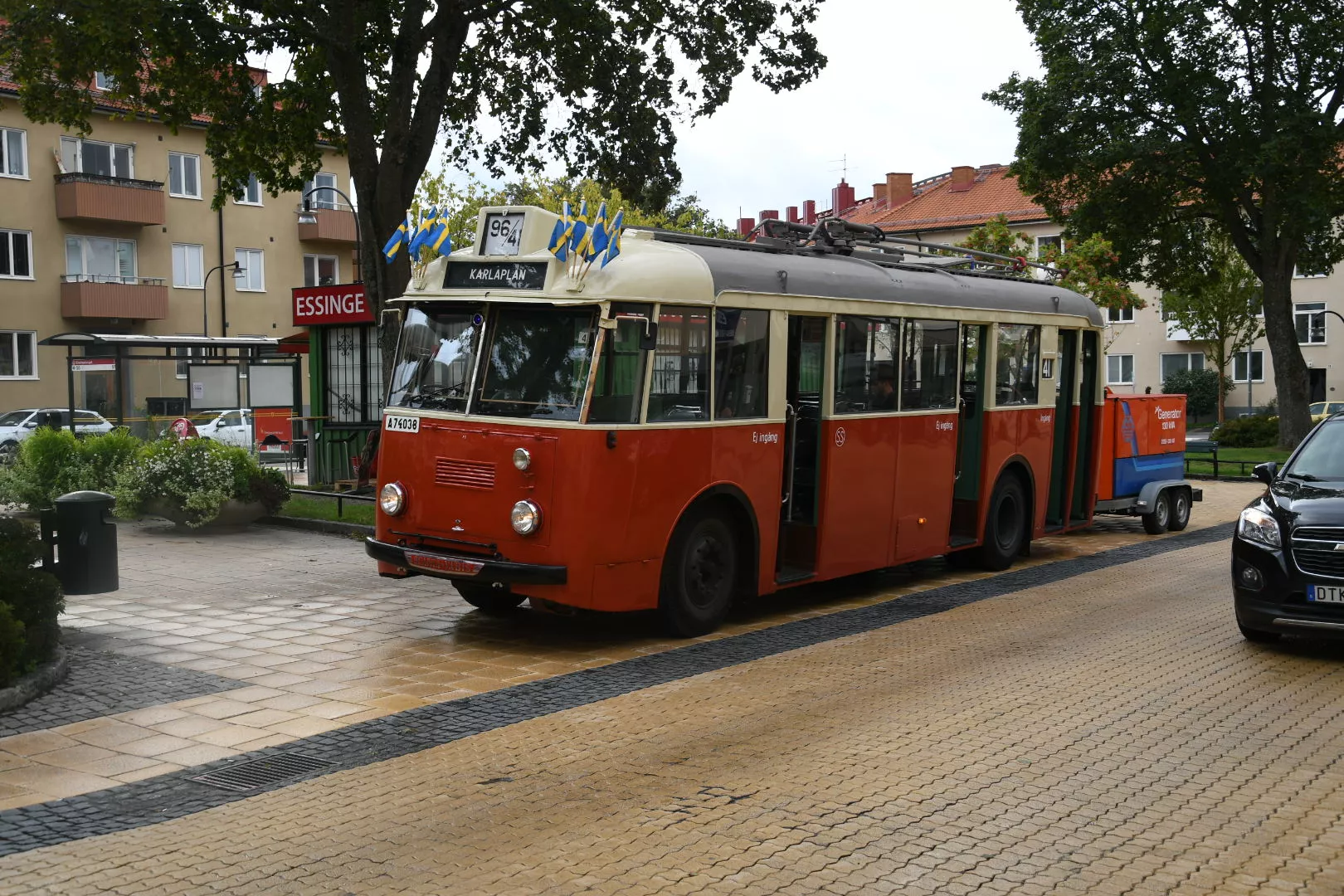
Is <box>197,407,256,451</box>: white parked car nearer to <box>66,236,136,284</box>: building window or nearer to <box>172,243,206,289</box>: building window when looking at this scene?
<box>66,236,136,284</box>: building window

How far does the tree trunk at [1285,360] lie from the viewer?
36656 mm

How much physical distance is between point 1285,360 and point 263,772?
35.7 meters

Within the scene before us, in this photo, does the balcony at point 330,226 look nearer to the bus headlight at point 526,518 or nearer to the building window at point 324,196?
the building window at point 324,196

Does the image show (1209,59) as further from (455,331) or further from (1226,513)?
(455,331)

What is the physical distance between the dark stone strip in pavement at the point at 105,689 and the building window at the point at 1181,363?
201 ft

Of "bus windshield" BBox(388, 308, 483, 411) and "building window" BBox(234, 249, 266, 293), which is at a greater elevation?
"building window" BBox(234, 249, 266, 293)

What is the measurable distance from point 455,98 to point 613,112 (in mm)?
2686

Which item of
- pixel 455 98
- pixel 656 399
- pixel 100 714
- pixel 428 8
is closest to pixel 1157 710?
pixel 656 399

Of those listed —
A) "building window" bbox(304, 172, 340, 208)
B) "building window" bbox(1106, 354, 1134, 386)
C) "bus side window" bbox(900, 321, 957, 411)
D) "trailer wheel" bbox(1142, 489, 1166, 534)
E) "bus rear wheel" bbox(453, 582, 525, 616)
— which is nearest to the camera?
"bus rear wheel" bbox(453, 582, 525, 616)

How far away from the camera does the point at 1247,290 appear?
56344 millimetres

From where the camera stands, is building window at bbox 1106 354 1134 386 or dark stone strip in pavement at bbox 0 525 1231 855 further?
building window at bbox 1106 354 1134 386

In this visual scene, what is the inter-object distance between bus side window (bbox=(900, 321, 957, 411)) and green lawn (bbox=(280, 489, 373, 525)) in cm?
739

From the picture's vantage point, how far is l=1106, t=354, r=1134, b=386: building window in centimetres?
6725

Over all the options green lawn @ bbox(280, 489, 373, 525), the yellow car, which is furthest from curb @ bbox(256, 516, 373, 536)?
the yellow car
